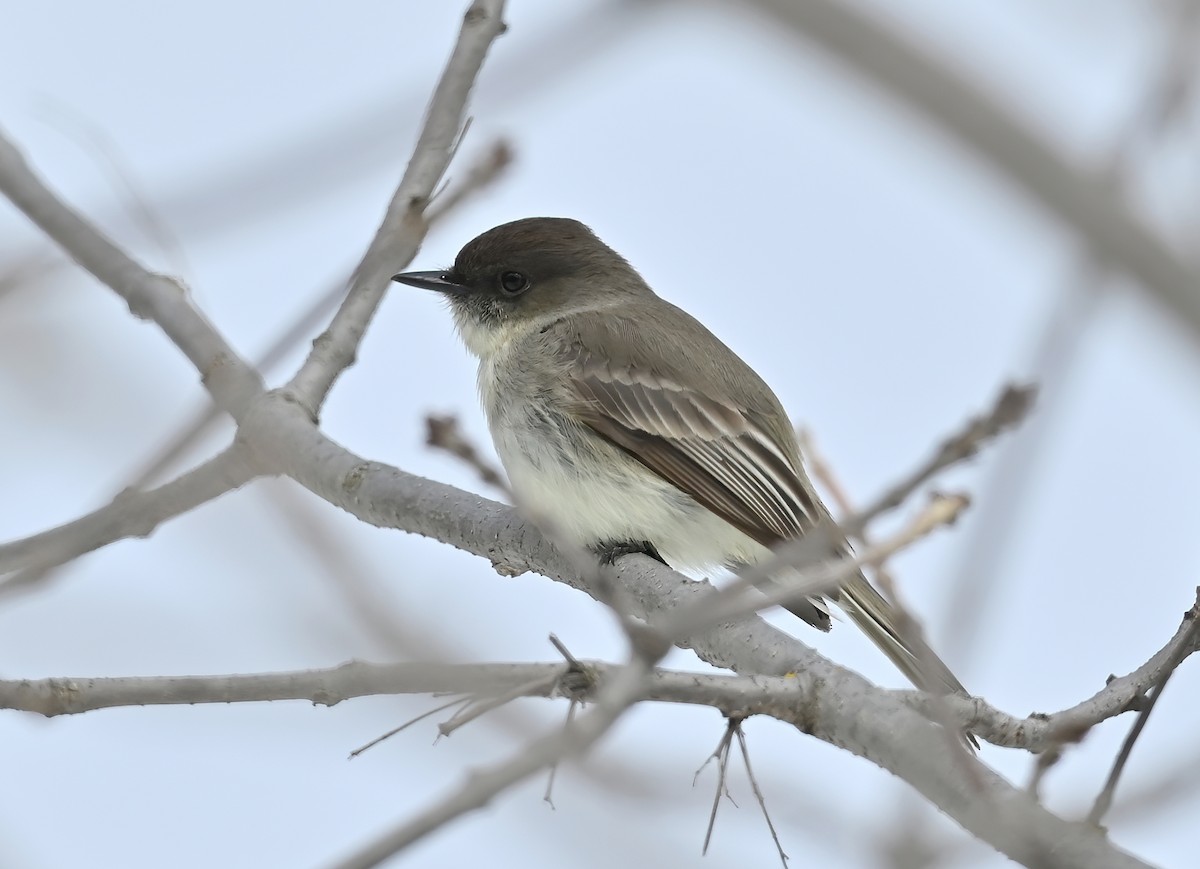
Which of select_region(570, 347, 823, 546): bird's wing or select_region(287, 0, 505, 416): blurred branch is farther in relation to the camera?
select_region(570, 347, 823, 546): bird's wing

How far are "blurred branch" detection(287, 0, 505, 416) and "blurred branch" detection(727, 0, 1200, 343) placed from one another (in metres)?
1.93

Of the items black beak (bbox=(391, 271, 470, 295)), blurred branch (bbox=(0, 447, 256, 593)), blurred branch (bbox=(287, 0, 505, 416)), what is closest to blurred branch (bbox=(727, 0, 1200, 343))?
blurred branch (bbox=(0, 447, 256, 593))

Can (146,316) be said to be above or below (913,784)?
above

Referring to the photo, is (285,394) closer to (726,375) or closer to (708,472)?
(708,472)

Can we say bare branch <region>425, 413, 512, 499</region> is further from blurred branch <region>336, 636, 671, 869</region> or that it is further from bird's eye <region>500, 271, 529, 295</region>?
bird's eye <region>500, 271, 529, 295</region>

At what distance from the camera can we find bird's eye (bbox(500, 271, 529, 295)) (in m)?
6.27

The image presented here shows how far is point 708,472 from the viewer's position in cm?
511

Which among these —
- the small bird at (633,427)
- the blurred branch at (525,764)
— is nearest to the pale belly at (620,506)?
the small bird at (633,427)

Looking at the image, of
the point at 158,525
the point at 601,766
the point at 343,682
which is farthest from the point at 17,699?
the point at 601,766

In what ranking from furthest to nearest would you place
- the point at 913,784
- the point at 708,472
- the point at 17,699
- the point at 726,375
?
the point at 726,375
the point at 708,472
the point at 17,699
the point at 913,784

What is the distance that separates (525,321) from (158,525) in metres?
3.17

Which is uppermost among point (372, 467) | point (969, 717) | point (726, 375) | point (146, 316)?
point (726, 375)

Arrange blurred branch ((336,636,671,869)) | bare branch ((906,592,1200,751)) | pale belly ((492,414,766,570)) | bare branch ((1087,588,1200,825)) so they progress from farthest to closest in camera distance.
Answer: pale belly ((492,414,766,570))
bare branch ((906,592,1200,751))
bare branch ((1087,588,1200,825))
blurred branch ((336,636,671,869))

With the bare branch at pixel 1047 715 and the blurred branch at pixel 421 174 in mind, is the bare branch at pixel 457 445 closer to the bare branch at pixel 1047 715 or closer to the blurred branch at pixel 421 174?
the bare branch at pixel 1047 715
